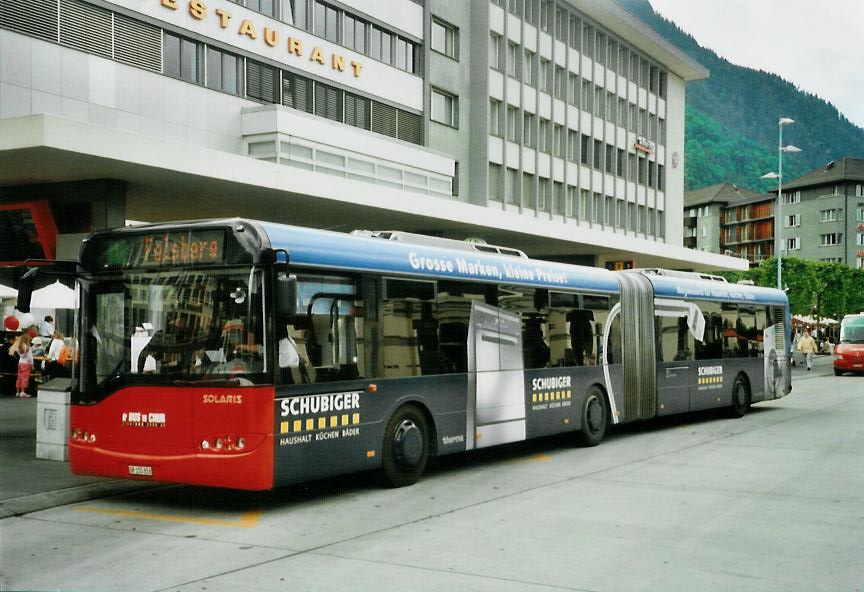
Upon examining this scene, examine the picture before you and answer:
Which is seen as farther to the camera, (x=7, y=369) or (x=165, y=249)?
(x=7, y=369)

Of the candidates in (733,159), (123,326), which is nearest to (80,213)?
(123,326)

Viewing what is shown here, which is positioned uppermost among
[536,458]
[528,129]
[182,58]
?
[528,129]

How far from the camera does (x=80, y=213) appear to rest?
21594 millimetres

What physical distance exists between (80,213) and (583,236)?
19445mm

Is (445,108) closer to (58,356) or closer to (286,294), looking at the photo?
(58,356)

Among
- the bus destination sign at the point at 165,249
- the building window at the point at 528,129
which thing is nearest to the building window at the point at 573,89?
the building window at the point at 528,129

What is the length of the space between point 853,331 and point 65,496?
36847 mm

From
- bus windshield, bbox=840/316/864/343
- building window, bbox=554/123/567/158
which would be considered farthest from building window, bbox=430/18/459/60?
bus windshield, bbox=840/316/864/343

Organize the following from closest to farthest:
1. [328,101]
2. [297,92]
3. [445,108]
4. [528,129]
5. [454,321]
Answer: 1. [454,321]
2. [297,92]
3. [328,101]
4. [445,108]
5. [528,129]

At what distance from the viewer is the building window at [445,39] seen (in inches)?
1570

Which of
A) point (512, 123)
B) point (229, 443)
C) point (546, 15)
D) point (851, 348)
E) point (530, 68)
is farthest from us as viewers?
point (546, 15)

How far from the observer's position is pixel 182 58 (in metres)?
27.5

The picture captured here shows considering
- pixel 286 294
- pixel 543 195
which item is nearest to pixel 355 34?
pixel 543 195

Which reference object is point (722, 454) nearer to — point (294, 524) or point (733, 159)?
point (294, 524)
